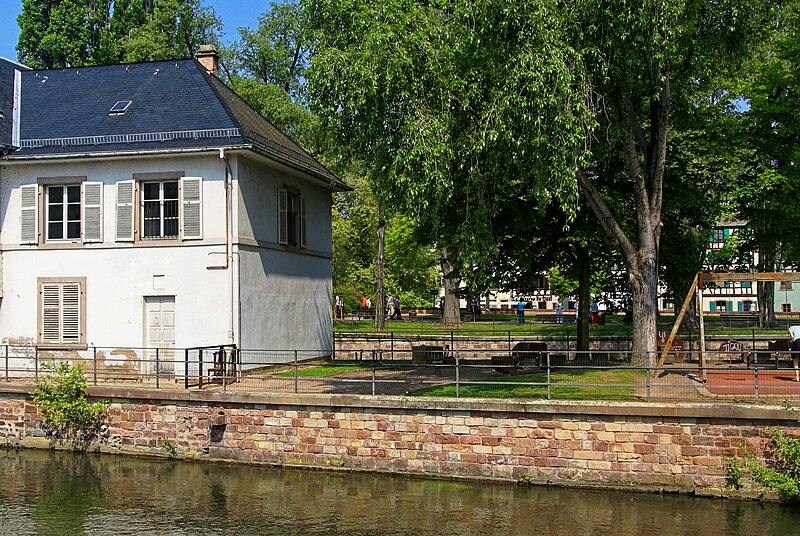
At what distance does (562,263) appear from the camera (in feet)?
82.2

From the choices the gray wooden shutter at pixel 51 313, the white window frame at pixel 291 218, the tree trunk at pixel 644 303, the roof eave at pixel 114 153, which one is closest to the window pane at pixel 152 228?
the roof eave at pixel 114 153

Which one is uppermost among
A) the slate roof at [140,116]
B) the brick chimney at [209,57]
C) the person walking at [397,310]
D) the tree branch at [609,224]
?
the brick chimney at [209,57]

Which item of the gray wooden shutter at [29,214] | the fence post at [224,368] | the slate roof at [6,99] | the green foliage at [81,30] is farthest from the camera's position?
the green foliage at [81,30]

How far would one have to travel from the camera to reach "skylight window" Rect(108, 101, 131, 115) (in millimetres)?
23375

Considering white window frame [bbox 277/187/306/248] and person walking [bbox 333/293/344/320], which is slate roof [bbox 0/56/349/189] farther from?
person walking [bbox 333/293/344/320]

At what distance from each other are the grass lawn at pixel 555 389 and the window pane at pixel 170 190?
8682mm

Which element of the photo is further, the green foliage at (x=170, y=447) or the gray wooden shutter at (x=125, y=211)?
the gray wooden shutter at (x=125, y=211)

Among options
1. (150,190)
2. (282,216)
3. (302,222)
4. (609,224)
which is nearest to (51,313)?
(150,190)

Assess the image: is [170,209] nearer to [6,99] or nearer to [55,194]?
[55,194]

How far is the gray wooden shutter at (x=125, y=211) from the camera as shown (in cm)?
2188

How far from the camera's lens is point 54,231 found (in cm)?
2255

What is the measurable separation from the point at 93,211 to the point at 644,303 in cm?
1452

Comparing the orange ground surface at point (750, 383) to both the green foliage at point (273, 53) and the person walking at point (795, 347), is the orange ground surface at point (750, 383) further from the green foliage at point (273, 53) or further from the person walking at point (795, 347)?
the green foliage at point (273, 53)

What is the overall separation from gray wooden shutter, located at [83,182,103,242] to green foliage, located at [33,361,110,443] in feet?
14.0
